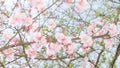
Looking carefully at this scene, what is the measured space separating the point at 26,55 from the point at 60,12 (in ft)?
6.93

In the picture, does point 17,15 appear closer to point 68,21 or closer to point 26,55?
point 26,55

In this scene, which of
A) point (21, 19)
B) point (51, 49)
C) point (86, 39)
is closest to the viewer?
point (21, 19)

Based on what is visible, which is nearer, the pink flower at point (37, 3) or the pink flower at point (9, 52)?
the pink flower at point (37, 3)

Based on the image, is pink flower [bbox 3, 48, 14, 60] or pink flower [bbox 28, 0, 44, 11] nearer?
pink flower [bbox 28, 0, 44, 11]


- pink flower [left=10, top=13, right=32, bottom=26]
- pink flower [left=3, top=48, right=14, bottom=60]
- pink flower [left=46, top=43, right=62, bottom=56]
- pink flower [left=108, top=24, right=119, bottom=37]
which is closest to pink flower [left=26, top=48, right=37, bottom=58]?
pink flower [left=3, top=48, right=14, bottom=60]

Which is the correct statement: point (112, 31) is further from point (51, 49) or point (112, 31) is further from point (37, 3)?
point (37, 3)

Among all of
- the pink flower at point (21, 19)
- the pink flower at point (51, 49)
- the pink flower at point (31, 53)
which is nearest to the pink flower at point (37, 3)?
the pink flower at point (21, 19)

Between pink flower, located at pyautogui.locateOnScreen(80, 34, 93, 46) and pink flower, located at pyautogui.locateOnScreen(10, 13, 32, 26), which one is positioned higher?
pink flower, located at pyautogui.locateOnScreen(10, 13, 32, 26)

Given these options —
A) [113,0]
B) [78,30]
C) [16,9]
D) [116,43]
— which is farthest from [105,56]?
[16,9]

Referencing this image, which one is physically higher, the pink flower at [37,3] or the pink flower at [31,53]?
the pink flower at [37,3]

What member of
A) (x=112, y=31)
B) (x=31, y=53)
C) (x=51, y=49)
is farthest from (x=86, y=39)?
(x=31, y=53)

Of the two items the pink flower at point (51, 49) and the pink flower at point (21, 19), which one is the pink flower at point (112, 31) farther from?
the pink flower at point (21, 19)

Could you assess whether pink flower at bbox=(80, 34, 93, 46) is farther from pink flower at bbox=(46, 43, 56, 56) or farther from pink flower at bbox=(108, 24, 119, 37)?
pink flower at bbox=(46, 43, 56, 56)

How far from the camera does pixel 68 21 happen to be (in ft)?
17.4
